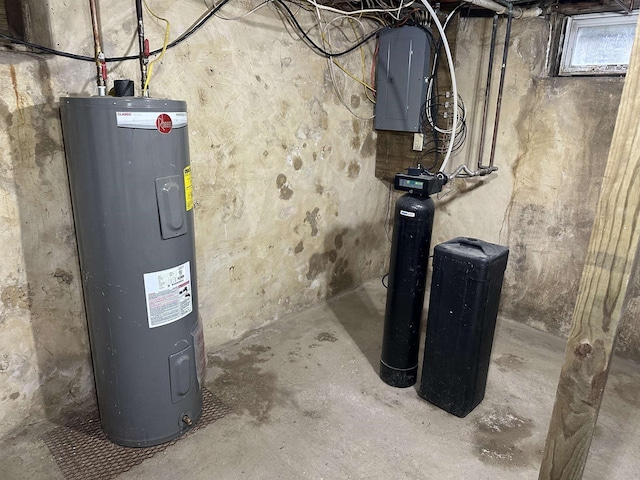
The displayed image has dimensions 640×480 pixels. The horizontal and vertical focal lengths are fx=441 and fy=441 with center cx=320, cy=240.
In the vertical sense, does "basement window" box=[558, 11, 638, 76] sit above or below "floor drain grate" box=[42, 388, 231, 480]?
above

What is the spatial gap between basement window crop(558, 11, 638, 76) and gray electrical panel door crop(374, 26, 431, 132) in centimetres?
76

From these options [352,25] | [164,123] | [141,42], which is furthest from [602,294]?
[352,25]


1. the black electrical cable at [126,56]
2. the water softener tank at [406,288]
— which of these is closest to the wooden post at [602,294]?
the water softener tank at [406,288]

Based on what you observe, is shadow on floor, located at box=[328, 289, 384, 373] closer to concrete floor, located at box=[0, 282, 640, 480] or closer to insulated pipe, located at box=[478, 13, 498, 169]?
concrete floor, located at box=[0, 282, 640, 480]

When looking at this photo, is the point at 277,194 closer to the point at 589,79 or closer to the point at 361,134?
the point at 361,134

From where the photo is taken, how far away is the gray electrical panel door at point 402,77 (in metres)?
2.62

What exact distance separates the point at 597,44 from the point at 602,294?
2.14 meters

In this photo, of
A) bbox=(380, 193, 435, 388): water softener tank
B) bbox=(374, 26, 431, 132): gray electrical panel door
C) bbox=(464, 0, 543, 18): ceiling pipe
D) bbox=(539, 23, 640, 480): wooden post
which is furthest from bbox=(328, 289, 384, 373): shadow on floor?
bbox=(464, 0, 543, 18): ceiling pipe

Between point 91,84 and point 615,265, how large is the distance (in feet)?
5.81

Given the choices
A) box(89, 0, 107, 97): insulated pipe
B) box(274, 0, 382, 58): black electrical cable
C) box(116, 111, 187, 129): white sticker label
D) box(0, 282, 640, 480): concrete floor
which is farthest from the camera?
box(274, 0, 382, 58): black electrical cable

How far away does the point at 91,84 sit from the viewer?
1.67m

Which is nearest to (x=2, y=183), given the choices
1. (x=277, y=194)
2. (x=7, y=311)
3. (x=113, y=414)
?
(x=7, y=311)

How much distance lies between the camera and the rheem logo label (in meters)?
1.43

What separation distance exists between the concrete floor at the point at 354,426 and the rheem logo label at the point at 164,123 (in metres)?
1.21
